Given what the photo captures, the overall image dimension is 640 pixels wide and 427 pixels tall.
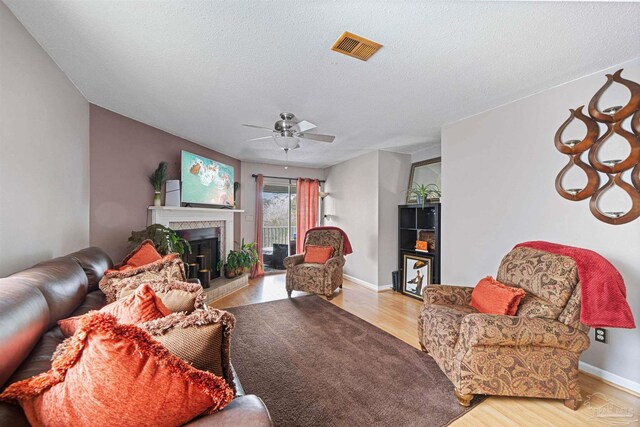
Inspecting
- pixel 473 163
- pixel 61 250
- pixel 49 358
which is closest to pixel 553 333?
pixel 473 163

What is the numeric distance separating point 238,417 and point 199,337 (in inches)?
10.8

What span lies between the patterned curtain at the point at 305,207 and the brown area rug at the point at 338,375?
2758mm

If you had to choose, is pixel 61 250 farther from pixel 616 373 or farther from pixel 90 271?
pixel 616 373

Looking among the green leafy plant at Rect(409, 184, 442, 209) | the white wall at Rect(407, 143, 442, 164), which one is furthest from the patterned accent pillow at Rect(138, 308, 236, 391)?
the white wall at Rect(407, 143, 442, 164)

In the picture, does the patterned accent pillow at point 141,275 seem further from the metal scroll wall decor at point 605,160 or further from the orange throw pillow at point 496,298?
the metal scroll wall decor at point 605,160

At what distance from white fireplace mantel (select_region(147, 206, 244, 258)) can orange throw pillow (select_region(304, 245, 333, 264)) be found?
1.53m

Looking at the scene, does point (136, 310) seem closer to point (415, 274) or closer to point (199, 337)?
point (199, 337)

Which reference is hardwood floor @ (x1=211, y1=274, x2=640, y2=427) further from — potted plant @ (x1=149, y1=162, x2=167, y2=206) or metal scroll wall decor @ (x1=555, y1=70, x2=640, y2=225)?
potted plant @ (x1=149, y1=162, x2=167, y2=206)

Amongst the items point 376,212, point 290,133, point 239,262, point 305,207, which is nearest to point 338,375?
point 290,133

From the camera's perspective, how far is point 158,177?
357cm

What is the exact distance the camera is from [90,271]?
197 cm

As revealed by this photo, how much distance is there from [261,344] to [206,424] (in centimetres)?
202

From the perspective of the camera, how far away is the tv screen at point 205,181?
395 centimetres

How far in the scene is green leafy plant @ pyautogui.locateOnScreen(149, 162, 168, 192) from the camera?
3.57 meters
